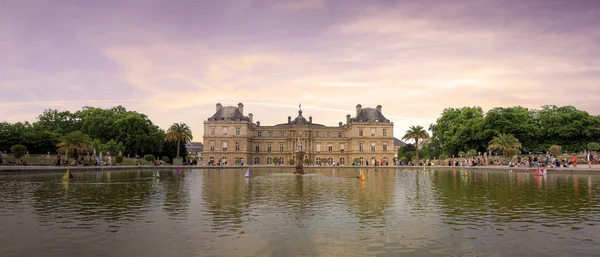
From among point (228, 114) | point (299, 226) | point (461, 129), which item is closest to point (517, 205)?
point (299, 226)

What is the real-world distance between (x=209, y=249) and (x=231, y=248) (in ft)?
1.35

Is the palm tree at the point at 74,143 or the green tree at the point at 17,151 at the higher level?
the palm tree at the point at 74,143

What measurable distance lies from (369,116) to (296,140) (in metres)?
16.7

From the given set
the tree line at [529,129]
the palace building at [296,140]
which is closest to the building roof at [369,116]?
the palace building at [296,140]

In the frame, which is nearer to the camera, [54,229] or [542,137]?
[54,229]

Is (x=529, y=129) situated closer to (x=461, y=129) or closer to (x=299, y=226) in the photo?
(x=461, y=129)

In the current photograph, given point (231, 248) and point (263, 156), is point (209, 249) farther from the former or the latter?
point (263, 156)

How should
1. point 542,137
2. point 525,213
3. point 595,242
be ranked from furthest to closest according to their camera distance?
point 542,137 → point 525,213 → point 595,242

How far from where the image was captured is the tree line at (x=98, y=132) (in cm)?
6200

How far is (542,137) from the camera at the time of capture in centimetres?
7075

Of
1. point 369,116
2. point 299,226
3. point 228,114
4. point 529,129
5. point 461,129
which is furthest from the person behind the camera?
point 369,116

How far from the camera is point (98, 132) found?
239 feet

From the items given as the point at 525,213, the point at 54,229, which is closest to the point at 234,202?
the point at 54,229

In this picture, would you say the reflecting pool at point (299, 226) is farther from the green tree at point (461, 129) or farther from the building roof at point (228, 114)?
the building roof at point (228, 114)
